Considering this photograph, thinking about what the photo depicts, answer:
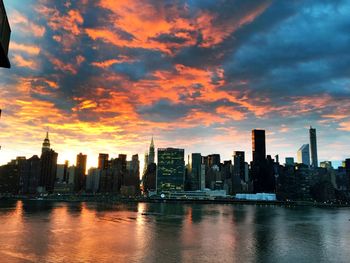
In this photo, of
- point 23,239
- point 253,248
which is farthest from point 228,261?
point 23,239

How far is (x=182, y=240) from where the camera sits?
109562mm

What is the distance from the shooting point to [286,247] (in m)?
100

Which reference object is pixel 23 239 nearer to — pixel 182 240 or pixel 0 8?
pixel 182 240

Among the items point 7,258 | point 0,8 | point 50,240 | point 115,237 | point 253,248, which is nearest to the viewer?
point 0,8

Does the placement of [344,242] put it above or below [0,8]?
below

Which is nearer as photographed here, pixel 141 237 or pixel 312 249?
pixel 312 249

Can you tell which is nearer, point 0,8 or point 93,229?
point 0,8

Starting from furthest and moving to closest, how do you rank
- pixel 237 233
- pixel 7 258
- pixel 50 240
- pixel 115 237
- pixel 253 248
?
pixel 237 233, pixel 115 237, pixel 50 240, pixel 253 248, pixel 7 258

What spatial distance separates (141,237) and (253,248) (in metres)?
Result: 37.9

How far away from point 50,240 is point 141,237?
1135 inches

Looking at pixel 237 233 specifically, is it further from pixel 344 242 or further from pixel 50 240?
pixel 50 240

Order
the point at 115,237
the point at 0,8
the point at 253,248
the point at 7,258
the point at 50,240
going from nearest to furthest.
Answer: the point at 0,8 → the point at 7,258 → the point at 253,248 → the point at 50,240 → the point at 115,237

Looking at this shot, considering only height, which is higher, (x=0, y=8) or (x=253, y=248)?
(x=0, y=8)

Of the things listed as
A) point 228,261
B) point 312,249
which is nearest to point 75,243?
point 228,261
